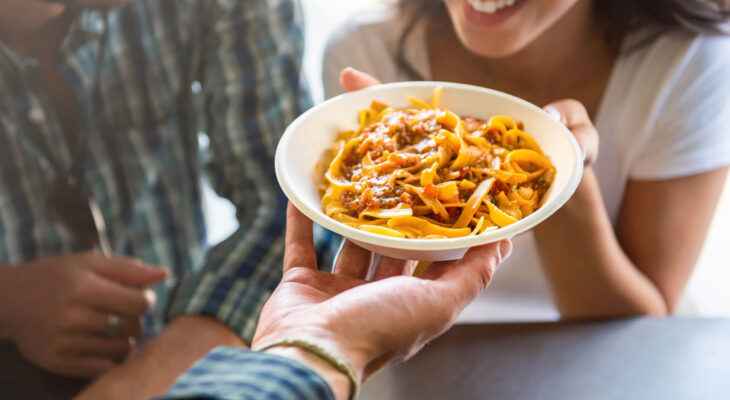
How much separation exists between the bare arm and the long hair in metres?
0.33

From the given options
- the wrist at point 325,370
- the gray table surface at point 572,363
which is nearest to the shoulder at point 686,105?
the gray table surface at point 572,363

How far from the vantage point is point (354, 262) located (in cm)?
86

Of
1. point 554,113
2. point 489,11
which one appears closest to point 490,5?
point 489,11

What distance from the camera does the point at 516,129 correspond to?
918 millimetres

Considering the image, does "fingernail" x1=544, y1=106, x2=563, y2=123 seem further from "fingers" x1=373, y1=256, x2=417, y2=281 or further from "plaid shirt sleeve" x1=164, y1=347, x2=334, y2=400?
"plaid shirt sleeve" x1=164, y1=347, x2=334, y2=400

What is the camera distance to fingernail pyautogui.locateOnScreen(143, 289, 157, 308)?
55.5 inches

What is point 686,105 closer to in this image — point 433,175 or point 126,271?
point 433,175

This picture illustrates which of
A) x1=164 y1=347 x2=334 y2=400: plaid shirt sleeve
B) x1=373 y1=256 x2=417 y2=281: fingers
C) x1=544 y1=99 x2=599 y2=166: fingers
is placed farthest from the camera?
x1=544 y1=99 x2=599 y2=166: fingers

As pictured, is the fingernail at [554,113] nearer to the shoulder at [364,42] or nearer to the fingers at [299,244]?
the fingers at [299,244]

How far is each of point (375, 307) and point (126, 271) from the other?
899 mm

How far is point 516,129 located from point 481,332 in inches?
15.2

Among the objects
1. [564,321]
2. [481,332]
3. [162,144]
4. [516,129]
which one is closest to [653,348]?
[564,321]

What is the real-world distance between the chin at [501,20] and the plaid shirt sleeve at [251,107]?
1.48ft

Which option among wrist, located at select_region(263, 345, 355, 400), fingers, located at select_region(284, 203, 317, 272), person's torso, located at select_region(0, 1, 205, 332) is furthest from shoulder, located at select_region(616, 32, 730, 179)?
person's torso, located at select_region(0, 1, 205, 332)
